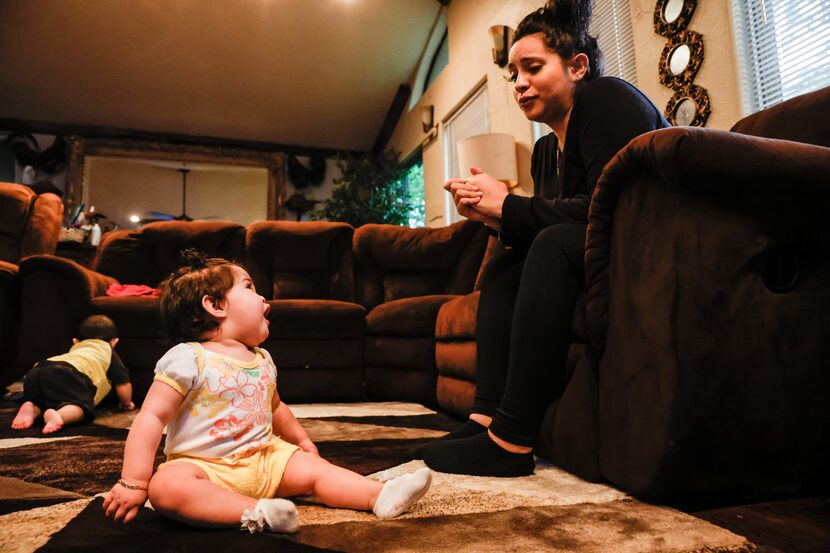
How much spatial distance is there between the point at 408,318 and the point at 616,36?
6.04ft

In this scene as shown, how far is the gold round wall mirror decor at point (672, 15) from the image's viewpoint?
2.16 meters

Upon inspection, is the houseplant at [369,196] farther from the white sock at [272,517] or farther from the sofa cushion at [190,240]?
the white sock at [272,517]

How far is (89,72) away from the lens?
5.54 m

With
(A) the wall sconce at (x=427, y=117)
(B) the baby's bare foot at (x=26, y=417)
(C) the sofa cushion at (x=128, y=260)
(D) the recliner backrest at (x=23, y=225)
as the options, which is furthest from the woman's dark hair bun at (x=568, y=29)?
(A) the wall sconce at (x=427, y=117)

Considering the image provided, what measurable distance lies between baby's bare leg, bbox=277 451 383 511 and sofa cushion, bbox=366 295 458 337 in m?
1.49

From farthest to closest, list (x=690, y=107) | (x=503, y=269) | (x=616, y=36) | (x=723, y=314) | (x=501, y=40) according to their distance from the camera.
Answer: (x=501, y=40)
(x=616, y=36)
(x=690, y=107)
(x=503, y=269)
(x=723, y=314)

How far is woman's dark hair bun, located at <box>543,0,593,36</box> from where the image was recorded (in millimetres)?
1290

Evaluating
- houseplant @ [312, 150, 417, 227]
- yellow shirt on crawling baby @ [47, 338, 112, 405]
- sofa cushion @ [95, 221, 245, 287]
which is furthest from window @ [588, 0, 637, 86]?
houseplant @ [312, 150, 417, 227]

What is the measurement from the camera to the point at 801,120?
1107 mm

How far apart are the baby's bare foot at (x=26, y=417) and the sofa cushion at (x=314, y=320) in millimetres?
937

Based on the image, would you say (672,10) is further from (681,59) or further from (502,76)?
(502,76)

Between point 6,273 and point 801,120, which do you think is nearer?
point 801,120

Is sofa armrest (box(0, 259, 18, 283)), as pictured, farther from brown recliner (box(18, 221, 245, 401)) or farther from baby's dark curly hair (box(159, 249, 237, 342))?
baby's dark curly hair (box(159, 249, 237, 342))

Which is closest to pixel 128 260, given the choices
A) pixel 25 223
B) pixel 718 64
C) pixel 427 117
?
pixel 25 223
